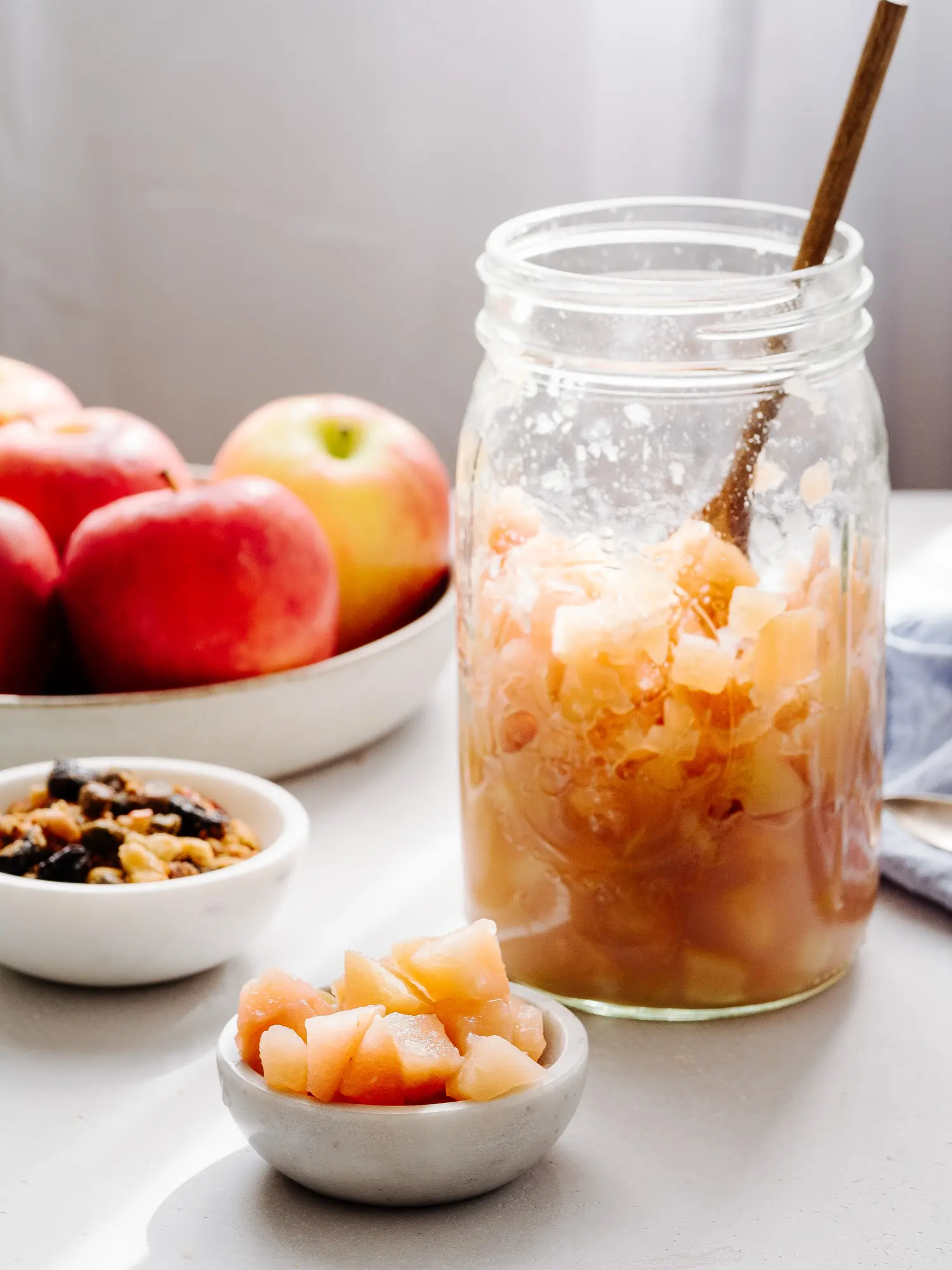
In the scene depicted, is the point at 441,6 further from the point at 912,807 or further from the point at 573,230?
the point at 912,807

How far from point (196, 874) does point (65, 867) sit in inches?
1.9

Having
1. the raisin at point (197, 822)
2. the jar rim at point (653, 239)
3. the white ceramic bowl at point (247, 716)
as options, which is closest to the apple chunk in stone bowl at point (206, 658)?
the white ceramic bowl at point (247, 716)

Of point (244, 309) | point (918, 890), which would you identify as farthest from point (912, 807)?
point (244, 309)

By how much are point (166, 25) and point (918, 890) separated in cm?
111

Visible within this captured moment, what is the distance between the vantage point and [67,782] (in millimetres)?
633

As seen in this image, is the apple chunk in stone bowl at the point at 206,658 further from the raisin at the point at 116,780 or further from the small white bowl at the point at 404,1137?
the small white bowl at the point at 404,1137

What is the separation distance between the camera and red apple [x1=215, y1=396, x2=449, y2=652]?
0.87 metres

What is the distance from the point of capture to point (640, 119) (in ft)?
4.69

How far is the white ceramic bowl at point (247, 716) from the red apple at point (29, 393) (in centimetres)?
25

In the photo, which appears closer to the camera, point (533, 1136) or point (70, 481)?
point (533, 1136)

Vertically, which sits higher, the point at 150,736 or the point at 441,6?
the point at 441,6

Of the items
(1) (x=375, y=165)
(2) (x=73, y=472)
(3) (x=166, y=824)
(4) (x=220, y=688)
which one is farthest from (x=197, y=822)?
(1) (x=375, y=165)

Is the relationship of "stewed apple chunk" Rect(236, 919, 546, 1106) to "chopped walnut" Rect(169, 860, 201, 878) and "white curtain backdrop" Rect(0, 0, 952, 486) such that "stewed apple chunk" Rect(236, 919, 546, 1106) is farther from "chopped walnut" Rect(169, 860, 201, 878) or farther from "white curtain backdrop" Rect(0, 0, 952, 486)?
"white curtain backdrop" Rect(0, 0, 952, 486)

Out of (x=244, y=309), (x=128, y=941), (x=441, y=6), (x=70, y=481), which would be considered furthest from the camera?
(x=244, y=309)
